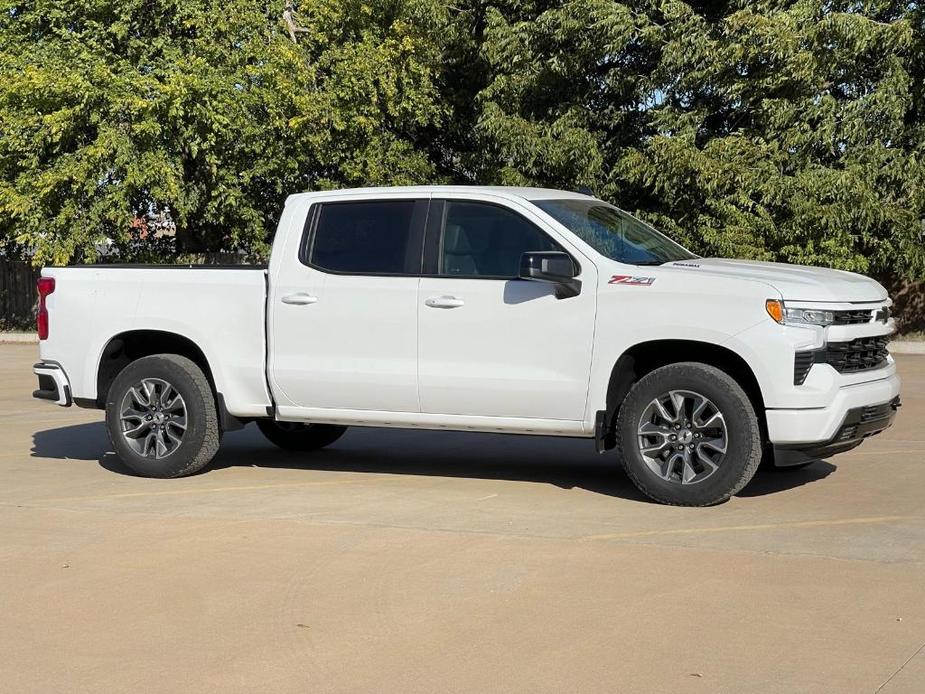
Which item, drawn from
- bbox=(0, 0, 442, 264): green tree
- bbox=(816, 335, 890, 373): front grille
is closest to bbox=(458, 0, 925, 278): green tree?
bbox=(0, 0, 442, 264): green tree

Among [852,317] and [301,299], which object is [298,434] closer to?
[301,299]

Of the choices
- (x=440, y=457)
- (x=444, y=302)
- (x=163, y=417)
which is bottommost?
(x=440, y=457)

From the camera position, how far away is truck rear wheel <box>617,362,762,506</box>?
28.2 ft

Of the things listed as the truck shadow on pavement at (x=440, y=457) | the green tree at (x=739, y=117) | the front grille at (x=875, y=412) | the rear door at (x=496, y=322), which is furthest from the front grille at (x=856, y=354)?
the green tree at (x=739, y=117)

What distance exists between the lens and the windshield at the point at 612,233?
9289mm

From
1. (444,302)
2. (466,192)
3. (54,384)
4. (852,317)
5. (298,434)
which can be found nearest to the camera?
(852,317)

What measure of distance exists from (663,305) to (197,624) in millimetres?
3754

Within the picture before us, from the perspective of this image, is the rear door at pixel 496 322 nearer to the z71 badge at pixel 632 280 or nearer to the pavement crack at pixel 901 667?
the z71 badge at pixel 632 280

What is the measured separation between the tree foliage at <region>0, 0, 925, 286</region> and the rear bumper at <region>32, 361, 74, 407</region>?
633 inches

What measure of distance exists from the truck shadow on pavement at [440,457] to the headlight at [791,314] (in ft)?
4.60

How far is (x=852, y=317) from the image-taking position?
8742mm

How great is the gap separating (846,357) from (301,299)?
3519 millimetres

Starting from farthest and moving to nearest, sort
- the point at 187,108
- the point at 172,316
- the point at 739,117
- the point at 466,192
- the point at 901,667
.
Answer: the point at 187,108 → the point at 739,117 → the point at 172,316 → the point at 466,192 → the point at 901,667

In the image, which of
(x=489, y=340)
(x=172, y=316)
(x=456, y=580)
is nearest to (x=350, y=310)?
(x=489, y=340)
